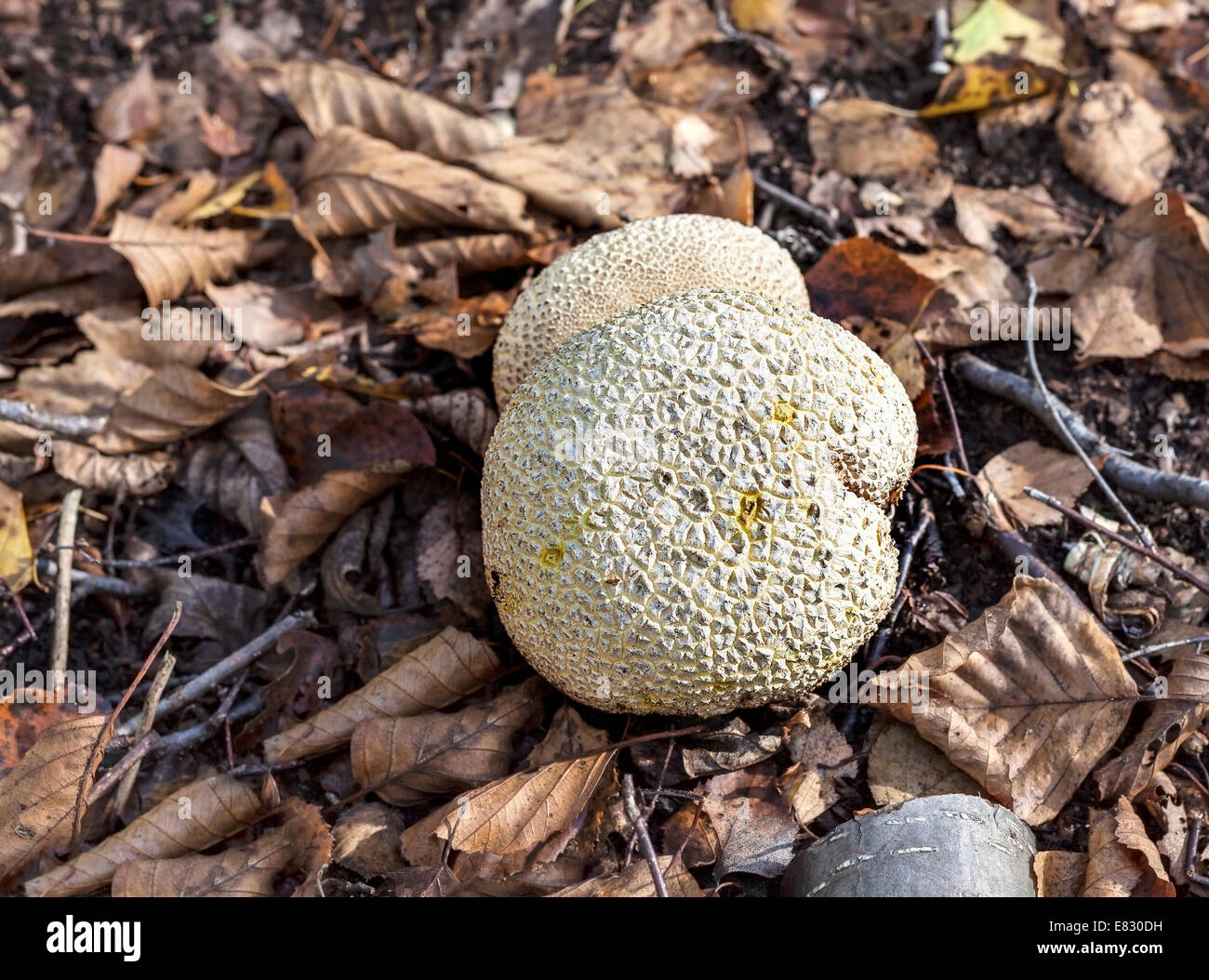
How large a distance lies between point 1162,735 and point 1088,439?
1009 mm

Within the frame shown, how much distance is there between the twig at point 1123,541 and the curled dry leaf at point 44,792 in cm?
271

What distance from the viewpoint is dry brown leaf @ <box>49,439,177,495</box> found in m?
3.40

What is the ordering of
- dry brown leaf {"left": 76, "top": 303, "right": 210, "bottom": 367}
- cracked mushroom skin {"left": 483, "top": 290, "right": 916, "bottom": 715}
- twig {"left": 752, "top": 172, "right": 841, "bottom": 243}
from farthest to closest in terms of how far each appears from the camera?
twig {"left": 752, "top": 172, "right": 841, "bottom": 243}, dry brown leaf {"left": 76, "top": 303, "right": 210, "bottom": 367}, cracked mushroom skin {"left": 483, "top": 290, "right": 916, "bottom": 715}

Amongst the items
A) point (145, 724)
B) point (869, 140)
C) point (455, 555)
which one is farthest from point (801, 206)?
point (145, 724)

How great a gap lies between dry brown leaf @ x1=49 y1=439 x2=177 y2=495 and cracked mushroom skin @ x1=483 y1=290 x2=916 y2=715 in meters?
1.55

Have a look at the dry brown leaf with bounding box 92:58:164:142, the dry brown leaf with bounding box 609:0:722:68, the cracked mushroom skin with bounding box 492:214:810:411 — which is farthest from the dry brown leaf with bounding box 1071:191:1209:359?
the dry brown leaf with bounding box 92:58:164:142

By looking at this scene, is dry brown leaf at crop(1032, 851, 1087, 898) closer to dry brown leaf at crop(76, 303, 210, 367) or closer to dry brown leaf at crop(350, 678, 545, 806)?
dry brown leaf at crop(350, 678, 545, 806)

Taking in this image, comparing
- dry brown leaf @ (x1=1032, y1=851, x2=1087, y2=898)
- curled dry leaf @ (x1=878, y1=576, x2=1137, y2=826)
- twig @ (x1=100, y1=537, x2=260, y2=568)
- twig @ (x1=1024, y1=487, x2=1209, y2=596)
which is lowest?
dry brown leaf @ (x1=1032, y1=851, x2=1087, y2=898)

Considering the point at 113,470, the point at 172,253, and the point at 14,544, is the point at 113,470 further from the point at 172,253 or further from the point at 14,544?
the point at 172,253

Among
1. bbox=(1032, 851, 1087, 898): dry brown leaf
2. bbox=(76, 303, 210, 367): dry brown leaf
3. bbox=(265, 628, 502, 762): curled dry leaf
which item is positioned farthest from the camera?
bbox=(76, 303, 210, 367): dry brown leaf

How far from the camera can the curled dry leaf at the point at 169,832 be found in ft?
8.52

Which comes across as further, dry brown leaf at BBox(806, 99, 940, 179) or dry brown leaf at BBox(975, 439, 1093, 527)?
dry brown leaf at BBox(806, 99, 940, 179)
